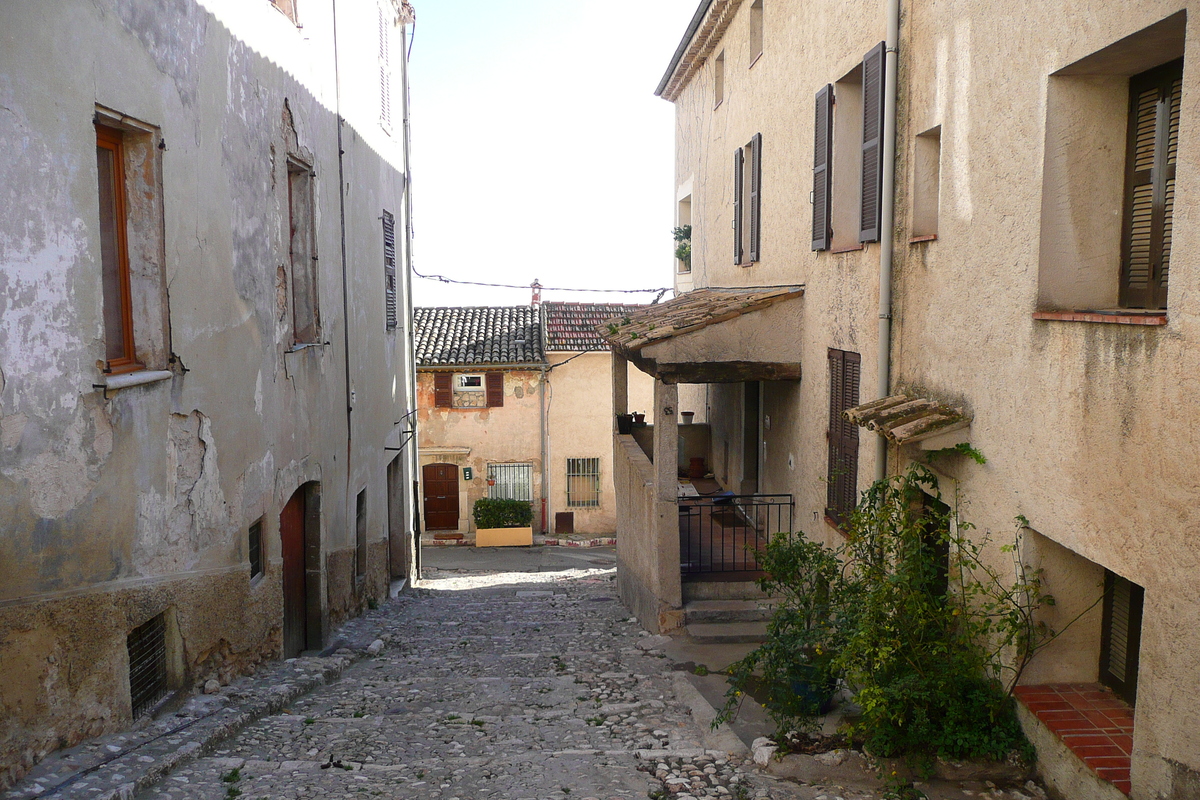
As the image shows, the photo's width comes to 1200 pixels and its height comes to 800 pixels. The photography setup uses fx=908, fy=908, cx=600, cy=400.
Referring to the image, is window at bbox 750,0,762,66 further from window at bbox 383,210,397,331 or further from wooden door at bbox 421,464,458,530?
wooden door at bbox 421,464,458,530

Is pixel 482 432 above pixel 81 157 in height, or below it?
below

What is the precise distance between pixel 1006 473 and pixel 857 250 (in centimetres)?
325

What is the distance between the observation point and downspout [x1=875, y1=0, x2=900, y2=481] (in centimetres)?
734

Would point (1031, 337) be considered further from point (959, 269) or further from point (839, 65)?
point (839, 65)

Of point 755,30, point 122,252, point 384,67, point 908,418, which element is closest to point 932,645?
point 908,418

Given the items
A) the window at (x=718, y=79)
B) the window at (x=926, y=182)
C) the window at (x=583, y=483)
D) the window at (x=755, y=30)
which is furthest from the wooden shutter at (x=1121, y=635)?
the window at (x=583, y=483)

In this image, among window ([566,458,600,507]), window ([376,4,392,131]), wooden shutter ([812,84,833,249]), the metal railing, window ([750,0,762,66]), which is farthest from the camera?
window ([566,458,600,507])

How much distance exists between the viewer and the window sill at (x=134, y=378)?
5368 mm

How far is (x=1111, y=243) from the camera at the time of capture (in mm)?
4996

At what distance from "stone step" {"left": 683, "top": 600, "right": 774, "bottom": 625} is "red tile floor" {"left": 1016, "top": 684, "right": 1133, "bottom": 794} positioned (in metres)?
4.37

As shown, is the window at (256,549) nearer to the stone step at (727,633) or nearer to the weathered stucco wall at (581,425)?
the stone step at (727,633)

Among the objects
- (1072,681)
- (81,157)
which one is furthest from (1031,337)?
(81,157)

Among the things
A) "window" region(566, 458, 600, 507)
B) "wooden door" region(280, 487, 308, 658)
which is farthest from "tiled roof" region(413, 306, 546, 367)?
"wooden door" region(280, 487, 308, 658)

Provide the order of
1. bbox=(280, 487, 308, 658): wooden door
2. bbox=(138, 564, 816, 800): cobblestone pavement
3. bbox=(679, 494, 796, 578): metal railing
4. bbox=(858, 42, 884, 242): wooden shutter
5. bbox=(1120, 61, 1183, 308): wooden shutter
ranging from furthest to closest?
bbox=(679, 494, 796, 578): metal railing < bbox=(280, 487, 308, 658): wooden door < bbox=(858, 42, 884, 242): wooden shutter < bbox=(138, 564, 816, 800): cobblestone pavement < bbox=(1120, 61, 1183, 308): wooden shutter
